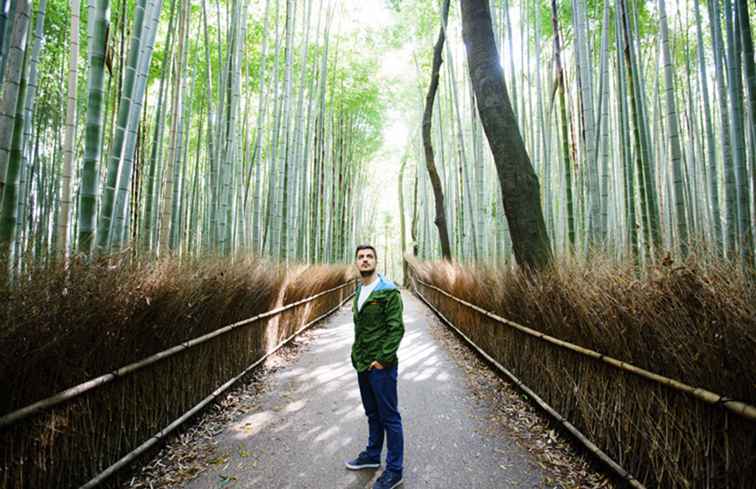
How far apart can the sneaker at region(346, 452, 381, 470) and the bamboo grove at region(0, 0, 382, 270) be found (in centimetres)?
166

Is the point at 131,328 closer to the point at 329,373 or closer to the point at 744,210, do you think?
the point at 329,373

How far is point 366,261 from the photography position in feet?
6.67

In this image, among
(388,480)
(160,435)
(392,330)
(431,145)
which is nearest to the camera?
(388,480)

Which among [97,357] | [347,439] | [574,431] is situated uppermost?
[97,357]

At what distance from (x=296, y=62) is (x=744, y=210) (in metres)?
7.99

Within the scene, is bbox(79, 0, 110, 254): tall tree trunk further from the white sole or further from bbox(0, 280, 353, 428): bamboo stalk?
the white sole

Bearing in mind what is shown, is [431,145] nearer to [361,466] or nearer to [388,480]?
[361,466]

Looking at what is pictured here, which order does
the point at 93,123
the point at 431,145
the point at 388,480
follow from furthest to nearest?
the point at 431,145, the point at 93,123, the point at 388,480

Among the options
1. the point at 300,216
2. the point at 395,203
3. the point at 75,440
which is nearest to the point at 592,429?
the point at 75,440

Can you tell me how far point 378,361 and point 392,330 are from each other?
0.16 metres

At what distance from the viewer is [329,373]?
13.0ft

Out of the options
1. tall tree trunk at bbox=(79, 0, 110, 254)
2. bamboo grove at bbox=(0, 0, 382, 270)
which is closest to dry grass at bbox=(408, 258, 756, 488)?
bamboo grove at bbox=(0, 0, 382, 270)

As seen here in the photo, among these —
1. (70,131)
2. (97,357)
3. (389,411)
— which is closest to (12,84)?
(70,131)

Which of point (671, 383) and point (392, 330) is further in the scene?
point (392, 330)
